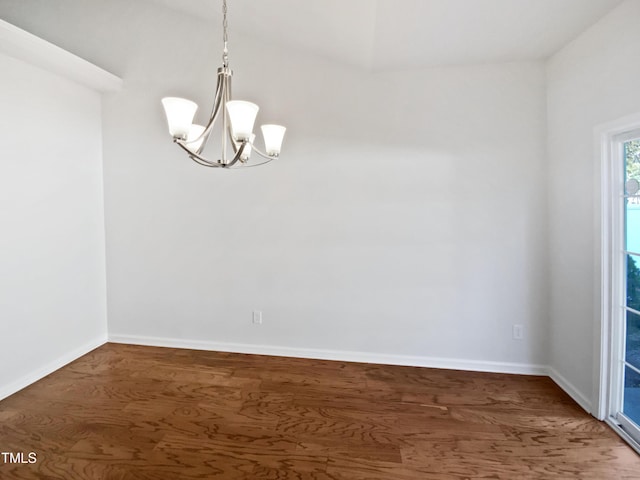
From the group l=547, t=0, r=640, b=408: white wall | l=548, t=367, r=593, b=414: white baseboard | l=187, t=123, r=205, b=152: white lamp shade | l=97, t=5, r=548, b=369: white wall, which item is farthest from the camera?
l=97, t=5, r=548, b=369: white wall

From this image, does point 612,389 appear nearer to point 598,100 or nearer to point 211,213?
point 598,100

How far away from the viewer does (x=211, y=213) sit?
10.2 ft

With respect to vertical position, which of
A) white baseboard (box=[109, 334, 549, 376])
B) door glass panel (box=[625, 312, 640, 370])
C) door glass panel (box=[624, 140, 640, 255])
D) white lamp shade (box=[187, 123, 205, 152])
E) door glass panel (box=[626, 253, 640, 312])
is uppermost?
white lamp shade (box=[187, 123, 205, 152])

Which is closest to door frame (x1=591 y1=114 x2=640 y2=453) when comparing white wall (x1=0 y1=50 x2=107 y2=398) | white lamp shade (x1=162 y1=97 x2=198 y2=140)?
white lamp shade (x1=162 y1=97 x2=198 y2=140)

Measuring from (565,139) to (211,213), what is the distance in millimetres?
2943

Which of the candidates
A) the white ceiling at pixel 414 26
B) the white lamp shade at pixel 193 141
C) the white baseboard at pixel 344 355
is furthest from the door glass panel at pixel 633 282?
the white lamp shade at pixel 193 141

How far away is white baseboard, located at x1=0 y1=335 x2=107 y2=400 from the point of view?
2.42 meters

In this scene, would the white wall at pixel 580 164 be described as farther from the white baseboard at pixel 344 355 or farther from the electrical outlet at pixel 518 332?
the white baseboard at pixel 344 355

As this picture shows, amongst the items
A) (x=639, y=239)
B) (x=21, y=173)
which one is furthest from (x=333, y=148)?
(x=21, y=173)

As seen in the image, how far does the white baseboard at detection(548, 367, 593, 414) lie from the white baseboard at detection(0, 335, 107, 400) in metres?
4.09

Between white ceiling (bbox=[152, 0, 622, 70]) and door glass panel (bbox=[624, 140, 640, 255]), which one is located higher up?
white ceiling (bbox=[152, 0, 622, 70])

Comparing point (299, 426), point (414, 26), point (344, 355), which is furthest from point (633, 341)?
point (414, 26)

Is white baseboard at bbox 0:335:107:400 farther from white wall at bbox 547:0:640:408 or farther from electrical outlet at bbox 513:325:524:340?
white wall at bbox 547:0:640:408

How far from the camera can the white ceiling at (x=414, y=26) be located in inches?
77.2
